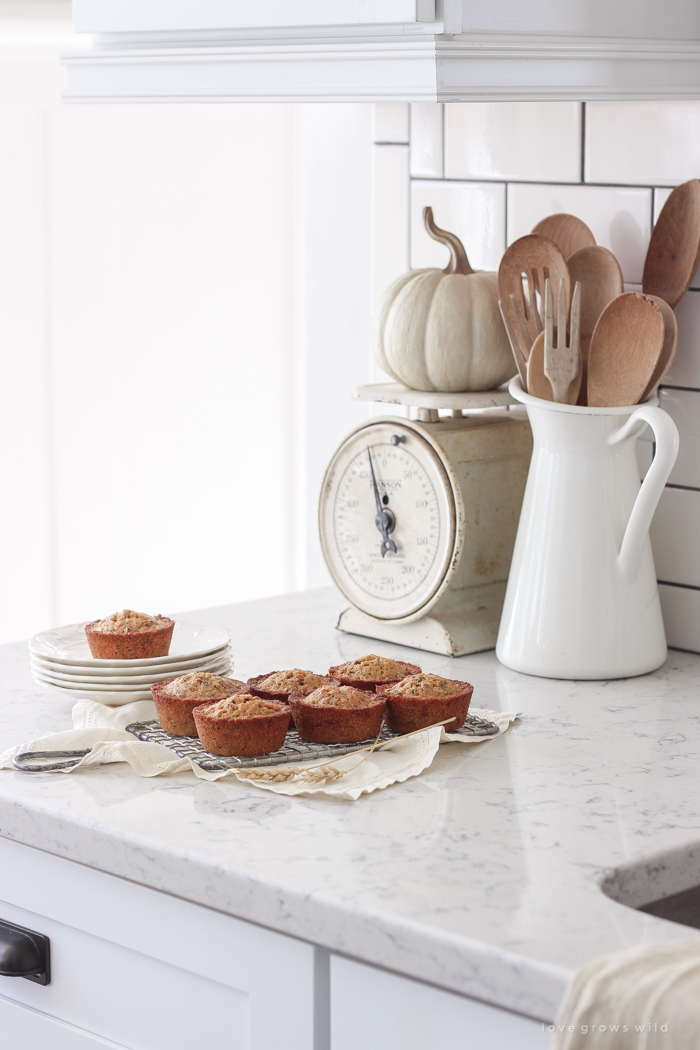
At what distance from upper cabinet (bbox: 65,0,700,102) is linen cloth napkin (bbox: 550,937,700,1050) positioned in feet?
2.26

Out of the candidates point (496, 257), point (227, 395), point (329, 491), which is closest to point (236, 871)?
point (329, 491)

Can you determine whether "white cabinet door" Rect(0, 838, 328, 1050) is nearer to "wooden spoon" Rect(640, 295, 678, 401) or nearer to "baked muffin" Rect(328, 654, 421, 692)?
"baked muffin" Rect(328, 654, 421, 692)

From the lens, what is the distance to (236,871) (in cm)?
81

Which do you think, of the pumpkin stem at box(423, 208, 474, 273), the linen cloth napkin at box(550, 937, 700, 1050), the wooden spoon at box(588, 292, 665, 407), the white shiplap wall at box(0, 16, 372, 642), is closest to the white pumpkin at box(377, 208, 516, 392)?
the pumpkin stem at box(423, 208, 474, 273)

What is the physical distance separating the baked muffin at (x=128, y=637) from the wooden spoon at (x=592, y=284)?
467mm

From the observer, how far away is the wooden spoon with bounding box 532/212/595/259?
134 centimetres

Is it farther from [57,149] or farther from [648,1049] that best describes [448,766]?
[57,149]

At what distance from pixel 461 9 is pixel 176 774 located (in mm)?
642

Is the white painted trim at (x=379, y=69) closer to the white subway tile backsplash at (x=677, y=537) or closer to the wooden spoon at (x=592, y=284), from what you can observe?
the wooden spoon at (x=592, y=284)

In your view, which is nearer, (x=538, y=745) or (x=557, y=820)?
(x=557, y=820)

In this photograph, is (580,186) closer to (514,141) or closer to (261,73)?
(514,141)

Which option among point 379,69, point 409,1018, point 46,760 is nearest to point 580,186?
point 379,69

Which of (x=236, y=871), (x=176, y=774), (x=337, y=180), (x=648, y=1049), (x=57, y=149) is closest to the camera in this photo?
(x=648, y=1049)

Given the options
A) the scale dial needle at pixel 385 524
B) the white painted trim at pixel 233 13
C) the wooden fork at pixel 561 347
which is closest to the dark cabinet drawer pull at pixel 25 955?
the scale dial needle at pixel 385 524
